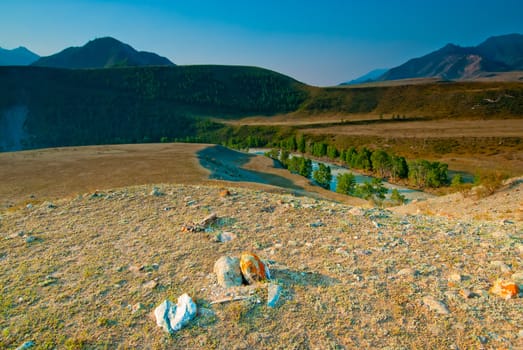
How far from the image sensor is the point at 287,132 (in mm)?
153500

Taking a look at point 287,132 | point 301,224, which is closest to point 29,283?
point 301,224

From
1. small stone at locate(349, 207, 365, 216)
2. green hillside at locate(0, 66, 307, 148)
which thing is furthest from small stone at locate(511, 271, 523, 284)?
green hillside at locate(0, 66, 307, 148)

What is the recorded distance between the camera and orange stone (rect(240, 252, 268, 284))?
7.41 metres

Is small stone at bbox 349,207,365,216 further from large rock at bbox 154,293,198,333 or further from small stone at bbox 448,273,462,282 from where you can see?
Result: large rock at bbox 154,293,198,333

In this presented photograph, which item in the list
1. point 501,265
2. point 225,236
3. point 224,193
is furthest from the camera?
point 224,193

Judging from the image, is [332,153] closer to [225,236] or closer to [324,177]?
[324,177]

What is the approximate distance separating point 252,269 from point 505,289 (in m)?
5.86

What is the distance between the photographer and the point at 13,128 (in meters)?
149

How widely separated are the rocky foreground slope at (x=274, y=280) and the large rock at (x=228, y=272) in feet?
0.72

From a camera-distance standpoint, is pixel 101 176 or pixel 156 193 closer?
pixel 156 193

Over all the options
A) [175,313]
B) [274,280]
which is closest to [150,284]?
[175,313]

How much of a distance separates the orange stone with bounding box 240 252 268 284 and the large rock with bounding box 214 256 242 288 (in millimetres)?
159

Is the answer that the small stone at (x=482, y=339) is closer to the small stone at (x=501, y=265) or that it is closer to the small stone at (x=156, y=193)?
the small stone at (x=501, y=265)

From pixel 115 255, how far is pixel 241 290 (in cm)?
465
